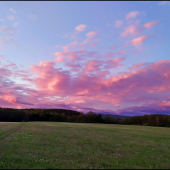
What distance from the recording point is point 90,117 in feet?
447

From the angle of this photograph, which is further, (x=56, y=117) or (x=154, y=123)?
(x=56, y=117)

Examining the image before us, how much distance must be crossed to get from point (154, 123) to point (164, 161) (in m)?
98.7

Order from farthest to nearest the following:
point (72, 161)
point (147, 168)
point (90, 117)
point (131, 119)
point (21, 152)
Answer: point (90, 117), point (131, 119), point (21, 152), point (72, 161), point (147, 168)

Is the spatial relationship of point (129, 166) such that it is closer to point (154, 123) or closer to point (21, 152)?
point (21, 152)

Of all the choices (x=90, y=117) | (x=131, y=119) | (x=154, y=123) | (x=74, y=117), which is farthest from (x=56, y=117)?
(x=154, y=123)

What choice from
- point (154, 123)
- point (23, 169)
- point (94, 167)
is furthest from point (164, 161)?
point (154, 123)

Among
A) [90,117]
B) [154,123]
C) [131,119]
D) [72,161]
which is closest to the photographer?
[72,161]

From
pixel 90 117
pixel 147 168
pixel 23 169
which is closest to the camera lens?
pixel 23 169

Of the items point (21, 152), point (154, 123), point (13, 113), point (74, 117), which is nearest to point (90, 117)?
point (74, 117)

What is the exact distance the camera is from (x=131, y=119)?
11881cm

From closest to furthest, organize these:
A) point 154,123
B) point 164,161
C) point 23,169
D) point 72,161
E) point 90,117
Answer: point 23,169 → point 72,161 → point 164,161 → point 154,123 → point 90,117

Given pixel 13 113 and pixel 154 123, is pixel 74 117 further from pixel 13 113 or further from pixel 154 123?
pixel 154 123

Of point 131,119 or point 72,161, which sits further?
point 131,119

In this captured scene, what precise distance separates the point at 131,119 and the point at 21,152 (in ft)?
372
